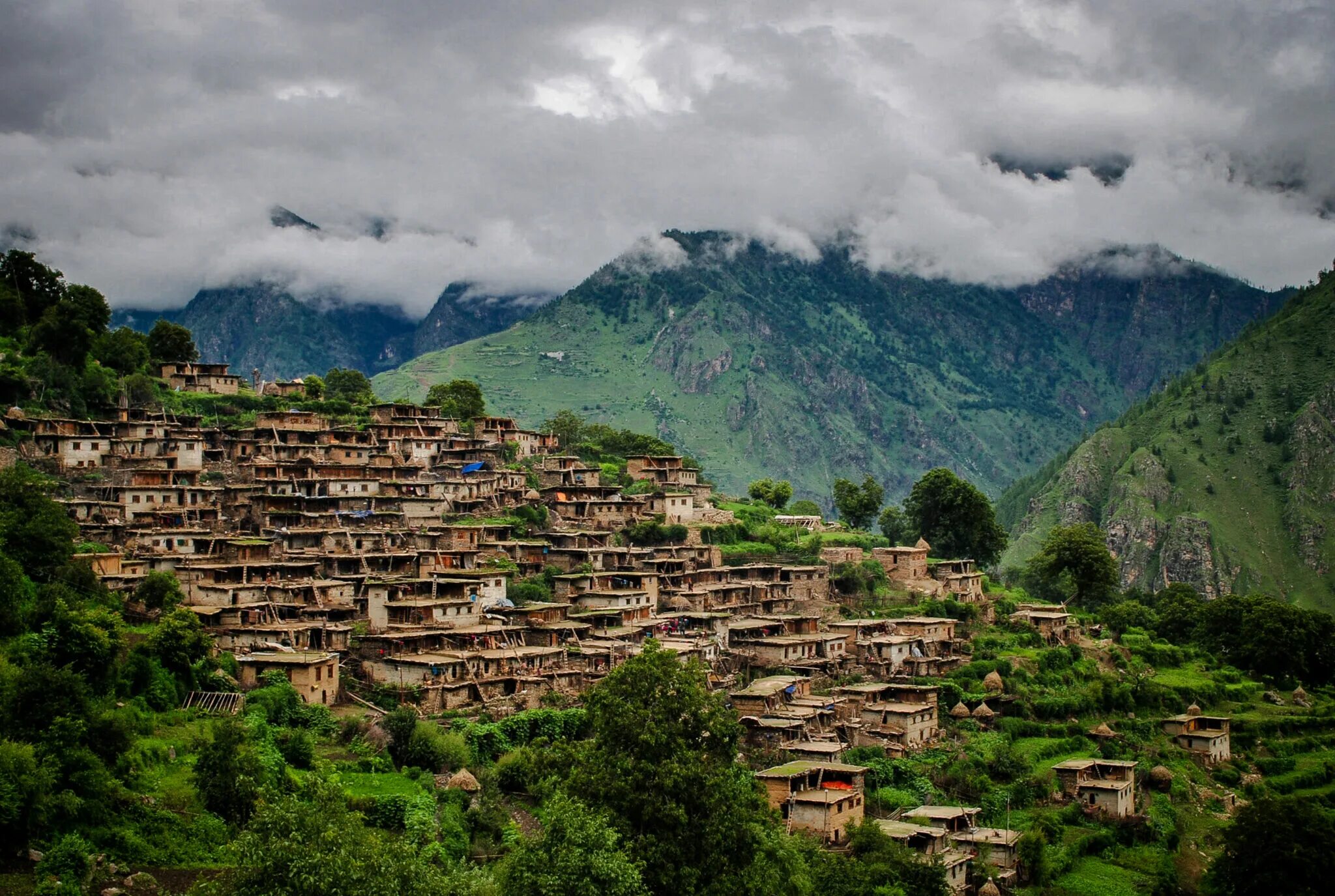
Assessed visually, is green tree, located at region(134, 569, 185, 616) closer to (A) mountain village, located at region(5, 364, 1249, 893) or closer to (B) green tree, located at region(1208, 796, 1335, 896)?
(A) mountain village, located at region(5, 364, 1249, 893)

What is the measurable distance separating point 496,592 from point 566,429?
33.7 m

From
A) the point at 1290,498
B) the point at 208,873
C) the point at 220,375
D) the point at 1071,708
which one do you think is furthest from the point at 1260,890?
the point at 1290,498

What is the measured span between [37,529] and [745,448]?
448 ft

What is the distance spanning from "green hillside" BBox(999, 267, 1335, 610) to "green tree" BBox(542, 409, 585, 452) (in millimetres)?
58664

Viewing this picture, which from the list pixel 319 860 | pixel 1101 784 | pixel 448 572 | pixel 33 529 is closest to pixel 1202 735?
pixel 1101 784

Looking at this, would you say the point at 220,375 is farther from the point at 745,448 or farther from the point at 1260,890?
the point at 745,448

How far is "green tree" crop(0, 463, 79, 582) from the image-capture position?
3828 centimetres

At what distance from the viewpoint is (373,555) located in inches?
1858

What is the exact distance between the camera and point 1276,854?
40.5 m

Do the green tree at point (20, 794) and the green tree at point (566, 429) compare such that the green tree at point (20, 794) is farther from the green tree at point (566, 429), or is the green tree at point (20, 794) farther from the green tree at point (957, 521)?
the green tree at point (957, 521)

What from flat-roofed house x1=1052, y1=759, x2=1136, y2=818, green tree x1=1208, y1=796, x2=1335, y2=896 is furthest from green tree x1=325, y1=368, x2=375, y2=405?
green tree x1=1208, y1=796, x2=1335, y2=896

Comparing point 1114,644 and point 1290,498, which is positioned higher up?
point 1290,498

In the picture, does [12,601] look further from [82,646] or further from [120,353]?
[120,353]

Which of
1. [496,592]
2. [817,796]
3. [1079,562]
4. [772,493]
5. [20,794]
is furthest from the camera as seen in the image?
[772,493]
